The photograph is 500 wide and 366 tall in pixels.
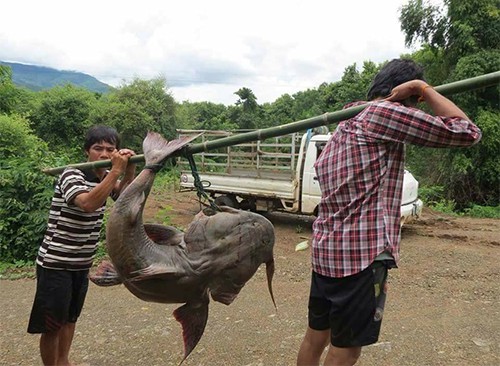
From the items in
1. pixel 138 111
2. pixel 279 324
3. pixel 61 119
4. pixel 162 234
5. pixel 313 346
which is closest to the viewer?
pixel 162 234

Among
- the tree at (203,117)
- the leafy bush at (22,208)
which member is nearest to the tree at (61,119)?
the tree at (203,117)

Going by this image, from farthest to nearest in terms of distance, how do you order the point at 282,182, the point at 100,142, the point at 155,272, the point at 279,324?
the point at 282,182 < the point at 279,324 < the point at 100,142 < the point at 155,272

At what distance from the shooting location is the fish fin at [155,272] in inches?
71.7

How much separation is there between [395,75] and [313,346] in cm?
149

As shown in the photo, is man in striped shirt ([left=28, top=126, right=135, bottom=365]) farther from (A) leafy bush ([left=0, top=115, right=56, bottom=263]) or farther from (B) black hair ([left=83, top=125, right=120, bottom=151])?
(A) leafy bush ([left=0, top=115, right=56, bottom=263])

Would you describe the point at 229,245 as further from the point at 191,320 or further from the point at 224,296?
the point at 191,320

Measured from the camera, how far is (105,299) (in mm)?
5367

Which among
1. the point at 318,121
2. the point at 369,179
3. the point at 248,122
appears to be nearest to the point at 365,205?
the point at 369,179

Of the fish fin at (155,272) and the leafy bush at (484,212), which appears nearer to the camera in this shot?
the fish fin at (155,272)

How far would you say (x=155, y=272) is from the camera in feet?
5.97

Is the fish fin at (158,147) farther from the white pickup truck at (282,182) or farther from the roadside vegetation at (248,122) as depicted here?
the white pickup truck at (282,182)

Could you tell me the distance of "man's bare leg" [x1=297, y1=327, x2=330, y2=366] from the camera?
2.42m

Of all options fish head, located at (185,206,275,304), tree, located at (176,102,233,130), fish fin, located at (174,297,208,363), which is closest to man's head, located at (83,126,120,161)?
fish head, located at (185,206,275,304)

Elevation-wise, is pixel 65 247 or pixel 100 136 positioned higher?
pixel 100 136
